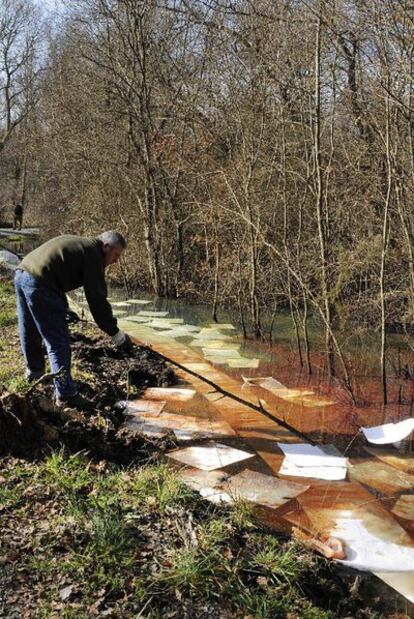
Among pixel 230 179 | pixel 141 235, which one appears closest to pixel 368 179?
pixel 230 179

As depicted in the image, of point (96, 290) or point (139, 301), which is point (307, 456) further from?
point (139, 301)

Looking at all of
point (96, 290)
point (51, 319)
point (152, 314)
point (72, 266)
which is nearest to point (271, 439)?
point (96, 290)

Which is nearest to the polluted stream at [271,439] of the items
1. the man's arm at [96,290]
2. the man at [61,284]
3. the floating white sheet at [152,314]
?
the man at [61,284]

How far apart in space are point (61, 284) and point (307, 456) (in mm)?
2435

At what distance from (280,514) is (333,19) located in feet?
17.4

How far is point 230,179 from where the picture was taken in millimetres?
10695

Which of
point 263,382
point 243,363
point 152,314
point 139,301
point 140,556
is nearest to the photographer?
point 140,556

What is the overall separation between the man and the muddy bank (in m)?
0.31

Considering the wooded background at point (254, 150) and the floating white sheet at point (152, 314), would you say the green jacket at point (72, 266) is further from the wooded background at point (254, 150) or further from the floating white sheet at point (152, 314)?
the floating white sheet at point (152, 314)

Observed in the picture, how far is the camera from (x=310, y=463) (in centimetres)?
484

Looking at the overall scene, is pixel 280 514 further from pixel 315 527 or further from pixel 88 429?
pixel 88 429

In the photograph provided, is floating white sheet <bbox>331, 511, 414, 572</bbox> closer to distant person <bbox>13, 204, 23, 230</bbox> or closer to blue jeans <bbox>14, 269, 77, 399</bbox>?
blue jeans <bbox>14, 269, 77, 399</bbox>

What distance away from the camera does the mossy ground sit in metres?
2.73

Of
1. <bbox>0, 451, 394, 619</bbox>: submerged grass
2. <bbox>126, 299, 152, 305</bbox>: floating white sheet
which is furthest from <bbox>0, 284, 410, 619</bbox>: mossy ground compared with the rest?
<bbox>126, 299, 152, 305</bbox>: floating white sheet
